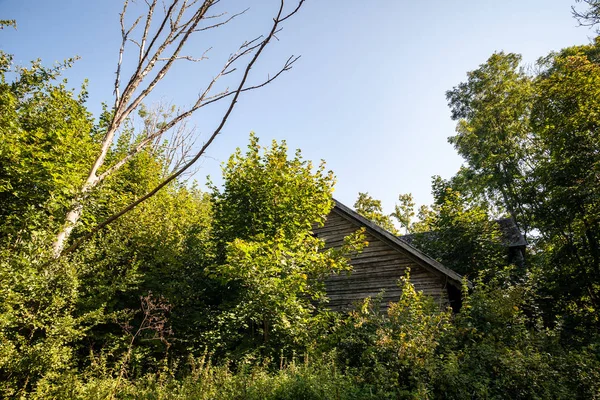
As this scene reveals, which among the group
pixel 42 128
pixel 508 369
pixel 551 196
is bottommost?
pixel 508 369

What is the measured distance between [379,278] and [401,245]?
1.59 m

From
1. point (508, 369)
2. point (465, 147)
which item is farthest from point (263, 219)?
point (465, 147)

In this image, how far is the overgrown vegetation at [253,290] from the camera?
510 centimetres

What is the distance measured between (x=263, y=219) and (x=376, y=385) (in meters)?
5.56

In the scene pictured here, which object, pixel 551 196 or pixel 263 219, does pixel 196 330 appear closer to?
pixel 263 219

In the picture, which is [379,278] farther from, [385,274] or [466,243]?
[466,243]

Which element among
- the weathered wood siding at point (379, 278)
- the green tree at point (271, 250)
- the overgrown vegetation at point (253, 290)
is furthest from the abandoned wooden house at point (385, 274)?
the green tree at point (271, 250)

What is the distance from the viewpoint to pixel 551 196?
10.1 meters

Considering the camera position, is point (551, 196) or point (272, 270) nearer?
point (272, 270)

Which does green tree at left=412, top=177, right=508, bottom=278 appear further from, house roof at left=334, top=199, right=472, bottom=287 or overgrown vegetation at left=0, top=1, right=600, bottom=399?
house roof at left=334, top=199, right=472, bottom=287

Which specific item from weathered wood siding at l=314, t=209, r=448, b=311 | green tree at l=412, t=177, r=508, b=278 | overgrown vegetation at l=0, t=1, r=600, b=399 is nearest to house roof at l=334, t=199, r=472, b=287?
weathered wood siding at l=314, t=209, r=448, b=311

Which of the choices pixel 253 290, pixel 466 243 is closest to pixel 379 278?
pixel 466 243

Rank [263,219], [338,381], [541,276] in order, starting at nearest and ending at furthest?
[338,381]
[263,219]
[541,276]

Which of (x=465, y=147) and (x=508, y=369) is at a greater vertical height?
(x=465, y=147)
